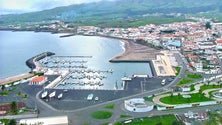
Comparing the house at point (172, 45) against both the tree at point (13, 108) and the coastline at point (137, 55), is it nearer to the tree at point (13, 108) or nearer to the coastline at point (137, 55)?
the coastline at point (137, 55)

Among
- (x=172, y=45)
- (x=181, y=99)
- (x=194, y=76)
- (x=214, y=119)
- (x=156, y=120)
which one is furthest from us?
(x=172, y=45)

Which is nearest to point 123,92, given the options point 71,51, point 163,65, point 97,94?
point 97,94

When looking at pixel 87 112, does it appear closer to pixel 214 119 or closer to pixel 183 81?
pixel 214 119

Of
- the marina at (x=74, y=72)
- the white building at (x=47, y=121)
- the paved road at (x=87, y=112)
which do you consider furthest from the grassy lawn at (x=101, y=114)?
the marina at (x=74, y=72)

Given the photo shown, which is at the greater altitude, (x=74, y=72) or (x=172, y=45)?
(x=172, y=45)

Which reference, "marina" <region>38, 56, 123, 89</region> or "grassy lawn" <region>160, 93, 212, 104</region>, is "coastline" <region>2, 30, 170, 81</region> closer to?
"marina" <region>38, 56, 123, 89</region>

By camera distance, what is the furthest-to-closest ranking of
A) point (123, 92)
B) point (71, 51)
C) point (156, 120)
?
point (71, 51), point (123, 92), point (156, 120)

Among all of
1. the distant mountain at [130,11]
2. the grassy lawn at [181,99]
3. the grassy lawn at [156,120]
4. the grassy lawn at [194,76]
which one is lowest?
the grassy lawn at [156,120]
